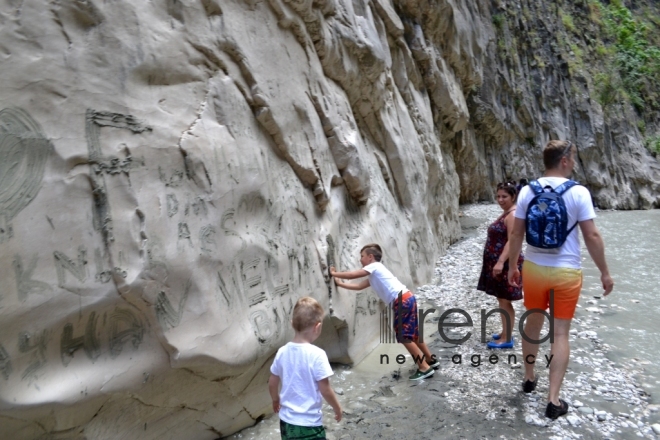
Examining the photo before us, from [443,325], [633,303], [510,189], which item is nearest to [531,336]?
[510,189]

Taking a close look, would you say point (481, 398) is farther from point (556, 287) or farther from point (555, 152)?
point (555, 152)

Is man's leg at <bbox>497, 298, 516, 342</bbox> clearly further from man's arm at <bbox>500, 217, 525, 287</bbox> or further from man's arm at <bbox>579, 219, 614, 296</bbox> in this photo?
man's arm at <bbox>579, 219, 614, 296</bbox>

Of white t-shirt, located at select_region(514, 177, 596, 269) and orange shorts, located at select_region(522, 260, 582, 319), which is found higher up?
white t-shirt, located at select_region(514, 177, 596, 269)

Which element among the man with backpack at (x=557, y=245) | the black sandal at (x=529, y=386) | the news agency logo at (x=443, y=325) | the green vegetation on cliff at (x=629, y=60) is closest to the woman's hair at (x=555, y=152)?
the man with backpack at (x=557, y=245)

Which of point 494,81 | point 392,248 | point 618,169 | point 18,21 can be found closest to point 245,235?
point 18,21

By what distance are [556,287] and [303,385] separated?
189 cm

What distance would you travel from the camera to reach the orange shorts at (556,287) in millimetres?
3330

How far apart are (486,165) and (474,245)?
7.35m

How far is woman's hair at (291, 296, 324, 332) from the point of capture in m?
2.58

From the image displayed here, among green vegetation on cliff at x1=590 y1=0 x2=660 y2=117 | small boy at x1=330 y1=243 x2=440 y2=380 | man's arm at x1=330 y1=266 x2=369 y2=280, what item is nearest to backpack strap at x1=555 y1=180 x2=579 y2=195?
small boy at x1=330 y1=243 x2=440 y2=380

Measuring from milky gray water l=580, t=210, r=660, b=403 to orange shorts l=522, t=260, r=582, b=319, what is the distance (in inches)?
45.3

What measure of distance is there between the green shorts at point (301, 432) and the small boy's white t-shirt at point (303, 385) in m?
0.02

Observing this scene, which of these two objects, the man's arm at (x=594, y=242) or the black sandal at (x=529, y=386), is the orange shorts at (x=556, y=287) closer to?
the man's arm at (x=594, y=242)

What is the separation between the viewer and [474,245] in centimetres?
1023
